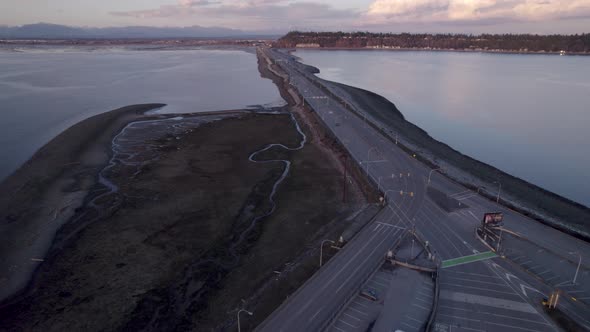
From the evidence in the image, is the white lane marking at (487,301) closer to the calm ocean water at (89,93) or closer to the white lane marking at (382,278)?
the white lane marking at (382,278)

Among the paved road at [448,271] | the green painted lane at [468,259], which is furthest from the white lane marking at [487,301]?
the green painted lane at [468,259]

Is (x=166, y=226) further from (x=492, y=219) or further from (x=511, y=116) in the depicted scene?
(x=511, y=116)

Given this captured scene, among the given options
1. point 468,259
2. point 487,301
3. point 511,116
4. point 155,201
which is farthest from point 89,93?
point 487,301

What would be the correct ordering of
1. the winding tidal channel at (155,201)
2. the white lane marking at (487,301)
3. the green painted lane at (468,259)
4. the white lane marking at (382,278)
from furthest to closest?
1. the green painted lane at (468,259)
2. the white lane marking at (382,278)
3. the winding tidal channel at (155,201)
4. the white lane marking at (487,301)

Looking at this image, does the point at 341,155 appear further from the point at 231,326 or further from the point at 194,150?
the point at 231,326

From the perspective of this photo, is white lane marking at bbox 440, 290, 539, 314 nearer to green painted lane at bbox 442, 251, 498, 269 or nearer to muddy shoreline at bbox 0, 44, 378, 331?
green painted lane at bbox 442, 251, 498, 269

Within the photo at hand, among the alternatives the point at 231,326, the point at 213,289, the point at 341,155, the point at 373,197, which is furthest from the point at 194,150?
the point at 231,326
